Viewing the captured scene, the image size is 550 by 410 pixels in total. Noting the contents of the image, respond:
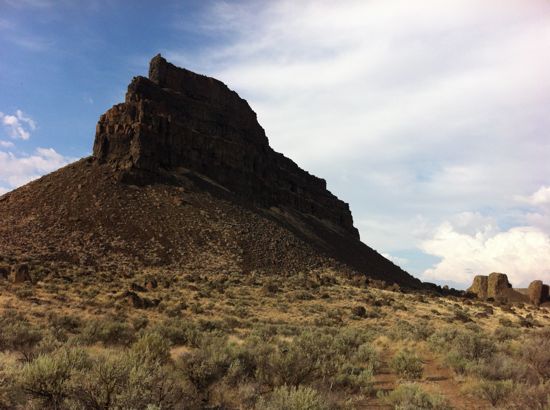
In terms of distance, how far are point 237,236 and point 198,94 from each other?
39418 millimetres

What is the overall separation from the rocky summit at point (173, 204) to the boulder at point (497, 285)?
1575cm

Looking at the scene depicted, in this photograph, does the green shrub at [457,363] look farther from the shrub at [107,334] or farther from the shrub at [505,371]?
the shrub at [107,334]

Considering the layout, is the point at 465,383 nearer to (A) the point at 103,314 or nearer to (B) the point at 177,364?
(B) the point at 177,364

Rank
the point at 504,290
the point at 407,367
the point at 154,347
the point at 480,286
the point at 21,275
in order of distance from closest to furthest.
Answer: the point at 154,347 → the point at 407,367 → the point at 21,275 → the point at 504,290 → the point at 480,286

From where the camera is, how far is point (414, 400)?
7.62 metres

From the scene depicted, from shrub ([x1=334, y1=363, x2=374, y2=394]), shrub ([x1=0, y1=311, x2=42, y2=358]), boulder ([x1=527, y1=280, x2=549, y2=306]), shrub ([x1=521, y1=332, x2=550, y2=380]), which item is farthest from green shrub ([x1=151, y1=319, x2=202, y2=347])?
boulder ([x1=527, y1=280, x2=549, y2=306])

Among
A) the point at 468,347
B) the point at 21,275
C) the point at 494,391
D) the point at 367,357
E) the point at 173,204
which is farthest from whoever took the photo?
the point at 173,204

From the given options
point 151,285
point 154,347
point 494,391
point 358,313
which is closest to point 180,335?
point 154,347

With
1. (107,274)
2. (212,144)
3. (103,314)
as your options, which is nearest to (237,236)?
(107,274)

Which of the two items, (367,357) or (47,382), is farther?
(367,357)

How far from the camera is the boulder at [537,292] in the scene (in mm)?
45062

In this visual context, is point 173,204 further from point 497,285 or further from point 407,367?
point 407,367

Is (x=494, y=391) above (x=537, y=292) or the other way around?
the other way around

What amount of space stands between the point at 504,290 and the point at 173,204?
129 ft
